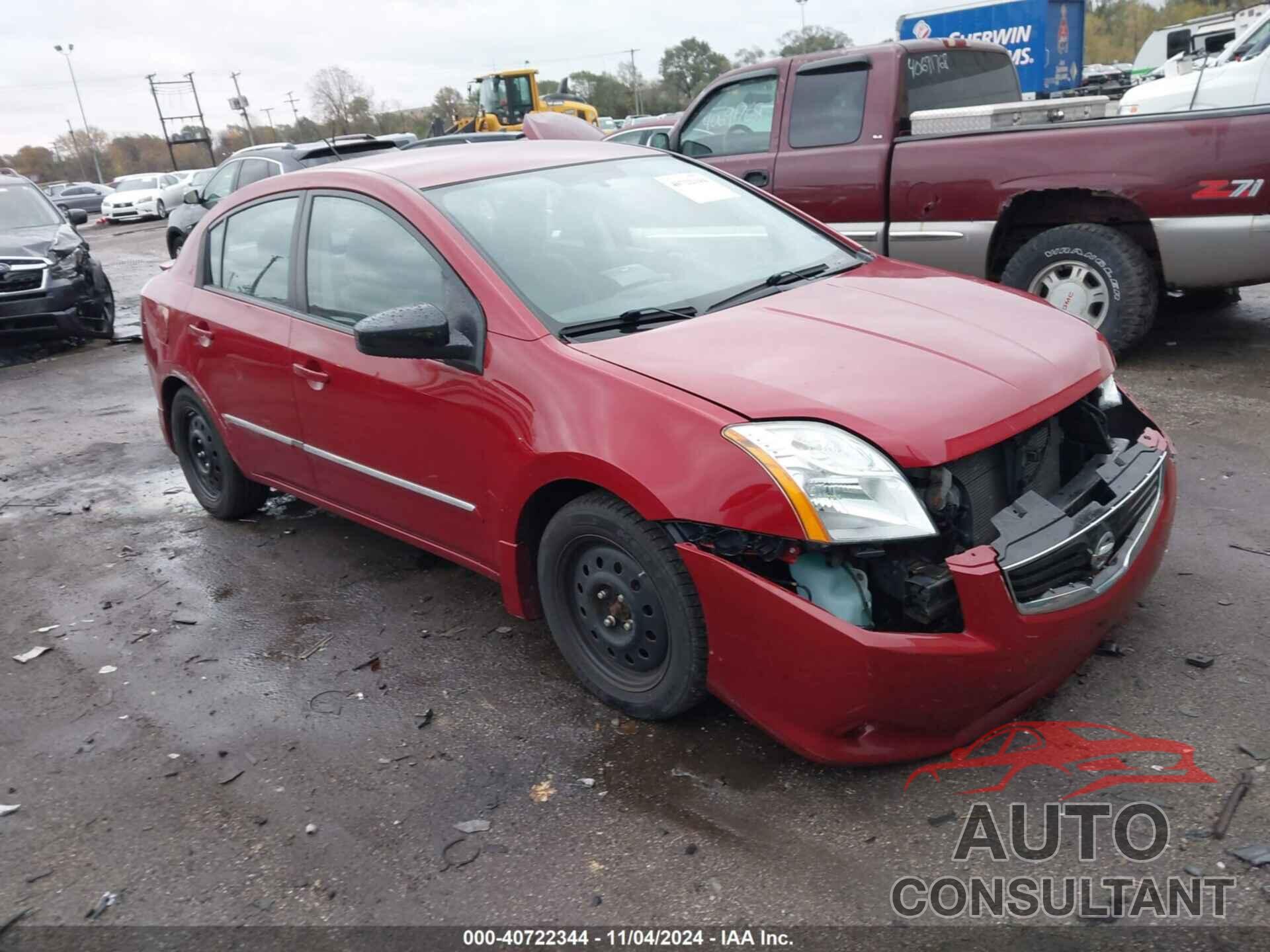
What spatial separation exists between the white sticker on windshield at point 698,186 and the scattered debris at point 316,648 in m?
2.24

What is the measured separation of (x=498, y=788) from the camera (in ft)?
9.82

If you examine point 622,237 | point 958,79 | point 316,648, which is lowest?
point 316,648

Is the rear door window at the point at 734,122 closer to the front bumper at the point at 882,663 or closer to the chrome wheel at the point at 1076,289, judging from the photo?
the chrome wheel at the point at 1076,289

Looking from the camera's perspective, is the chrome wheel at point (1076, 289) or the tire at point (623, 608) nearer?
the tire at point (623, 608)

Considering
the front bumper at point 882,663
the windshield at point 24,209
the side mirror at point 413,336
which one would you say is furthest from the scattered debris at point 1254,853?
the windshield at point 24,209

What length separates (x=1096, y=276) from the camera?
615 cm

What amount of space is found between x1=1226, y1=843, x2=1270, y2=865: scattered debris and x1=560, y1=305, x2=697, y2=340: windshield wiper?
2.09 m

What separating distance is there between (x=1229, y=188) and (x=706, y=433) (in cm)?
431

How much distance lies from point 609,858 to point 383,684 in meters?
1.30

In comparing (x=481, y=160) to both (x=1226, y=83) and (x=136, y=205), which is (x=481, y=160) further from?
(x=136, y=205)

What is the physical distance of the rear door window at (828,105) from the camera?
7.05 meters

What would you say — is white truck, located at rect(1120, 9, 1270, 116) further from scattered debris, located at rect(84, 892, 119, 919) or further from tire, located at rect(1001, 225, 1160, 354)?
scattered debris, located at rect(84, 892, 119, 919)

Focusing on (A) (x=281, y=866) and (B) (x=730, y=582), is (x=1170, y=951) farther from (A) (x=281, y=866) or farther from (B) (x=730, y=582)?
(A) (x=281, y=866)

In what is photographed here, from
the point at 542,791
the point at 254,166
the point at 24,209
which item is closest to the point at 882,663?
the point at 542,791
